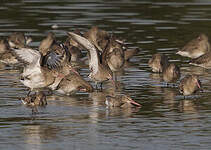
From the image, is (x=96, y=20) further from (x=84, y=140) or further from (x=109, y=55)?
(x=84, y=140)

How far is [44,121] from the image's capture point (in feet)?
49.4

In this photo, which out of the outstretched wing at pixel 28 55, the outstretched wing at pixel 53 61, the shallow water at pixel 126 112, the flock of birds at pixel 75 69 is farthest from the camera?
the outstretched wing at pixel 53 61

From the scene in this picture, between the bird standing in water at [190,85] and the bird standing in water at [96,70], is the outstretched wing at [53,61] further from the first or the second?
the bird standing in water at [190,85]

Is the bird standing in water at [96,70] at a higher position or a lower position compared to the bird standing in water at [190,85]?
higher

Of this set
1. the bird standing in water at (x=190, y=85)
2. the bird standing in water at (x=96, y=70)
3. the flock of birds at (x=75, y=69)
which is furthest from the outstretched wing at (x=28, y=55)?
the bird standing in water at (x=190, y=85)

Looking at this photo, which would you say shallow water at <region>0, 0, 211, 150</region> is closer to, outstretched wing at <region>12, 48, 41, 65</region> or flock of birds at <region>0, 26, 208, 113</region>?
flock of birds at <region>0, 26, 208, 113</region>

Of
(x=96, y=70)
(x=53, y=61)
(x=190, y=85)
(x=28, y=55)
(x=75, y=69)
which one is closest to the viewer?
(x=190, y=85)

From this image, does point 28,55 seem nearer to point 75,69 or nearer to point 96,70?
point 96,70

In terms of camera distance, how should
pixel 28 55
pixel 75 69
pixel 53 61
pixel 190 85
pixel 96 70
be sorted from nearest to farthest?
pixel 190 85 < pixel 28 55 < pixel 96 70 < pixel 53 61 < pixel 75 69

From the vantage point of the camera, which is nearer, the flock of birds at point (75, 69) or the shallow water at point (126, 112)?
the shallow water at point (126, 112)

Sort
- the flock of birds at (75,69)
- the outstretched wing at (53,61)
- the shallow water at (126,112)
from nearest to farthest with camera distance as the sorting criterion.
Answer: the shallow water at (126,112) → the flock of birds at (75,69) → the outstretched wing at (53,61)

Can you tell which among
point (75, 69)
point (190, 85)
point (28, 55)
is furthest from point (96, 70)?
point (190, 85)

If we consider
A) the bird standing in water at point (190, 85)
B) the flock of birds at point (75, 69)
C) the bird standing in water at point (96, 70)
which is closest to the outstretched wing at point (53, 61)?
the flock of birds at point (75, 69)

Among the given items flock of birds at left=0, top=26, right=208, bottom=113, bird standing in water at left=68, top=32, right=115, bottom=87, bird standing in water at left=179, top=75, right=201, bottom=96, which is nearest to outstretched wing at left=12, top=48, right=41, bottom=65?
flock of birds at left=0, top=26, right=208, bottom=113
